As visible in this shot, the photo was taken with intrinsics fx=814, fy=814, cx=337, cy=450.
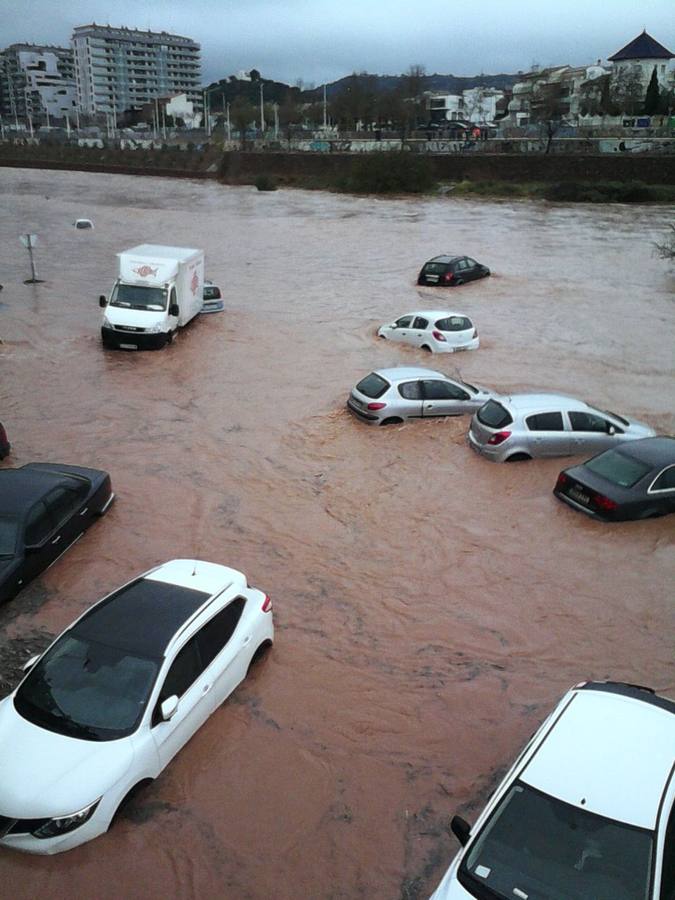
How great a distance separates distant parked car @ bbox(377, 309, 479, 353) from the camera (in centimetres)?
2094

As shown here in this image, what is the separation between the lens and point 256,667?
27.7 ft

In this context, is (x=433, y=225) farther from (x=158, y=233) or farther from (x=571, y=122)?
(x=571, y=122)

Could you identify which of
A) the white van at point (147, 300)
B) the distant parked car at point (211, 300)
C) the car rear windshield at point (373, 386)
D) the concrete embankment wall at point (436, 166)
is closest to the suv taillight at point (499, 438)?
the car rear windshield at point (373, 386)

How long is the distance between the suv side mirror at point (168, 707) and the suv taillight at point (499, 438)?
8449mm

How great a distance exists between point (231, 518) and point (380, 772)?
18.2 ft

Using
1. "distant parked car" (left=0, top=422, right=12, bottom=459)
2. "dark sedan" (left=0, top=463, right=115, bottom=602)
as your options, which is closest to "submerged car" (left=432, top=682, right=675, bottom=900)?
"dark sedan" (left=0, top=463, right=115, bottom=602)

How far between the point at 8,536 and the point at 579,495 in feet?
26.0

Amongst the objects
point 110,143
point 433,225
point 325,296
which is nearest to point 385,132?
point 110,143

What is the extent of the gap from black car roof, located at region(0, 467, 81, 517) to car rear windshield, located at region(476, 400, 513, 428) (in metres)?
6.84

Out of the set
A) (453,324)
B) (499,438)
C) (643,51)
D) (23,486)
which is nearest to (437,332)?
(453,324)

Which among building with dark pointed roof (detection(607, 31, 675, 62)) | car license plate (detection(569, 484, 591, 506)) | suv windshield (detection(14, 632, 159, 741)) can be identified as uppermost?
building with dark pointed roof (detection(607, 31, 675, 62))

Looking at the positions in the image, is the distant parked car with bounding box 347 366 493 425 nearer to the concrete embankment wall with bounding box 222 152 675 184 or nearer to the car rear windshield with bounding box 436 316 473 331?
the car rear windshield with bounding box 436 316 473 331

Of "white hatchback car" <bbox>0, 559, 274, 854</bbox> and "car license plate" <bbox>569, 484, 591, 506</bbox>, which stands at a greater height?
"white hatchback car" <bbox>0, 559, 274, 854</bbox>

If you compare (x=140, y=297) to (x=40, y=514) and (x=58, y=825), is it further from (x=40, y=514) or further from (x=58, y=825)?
A: (x=58, y=825)
